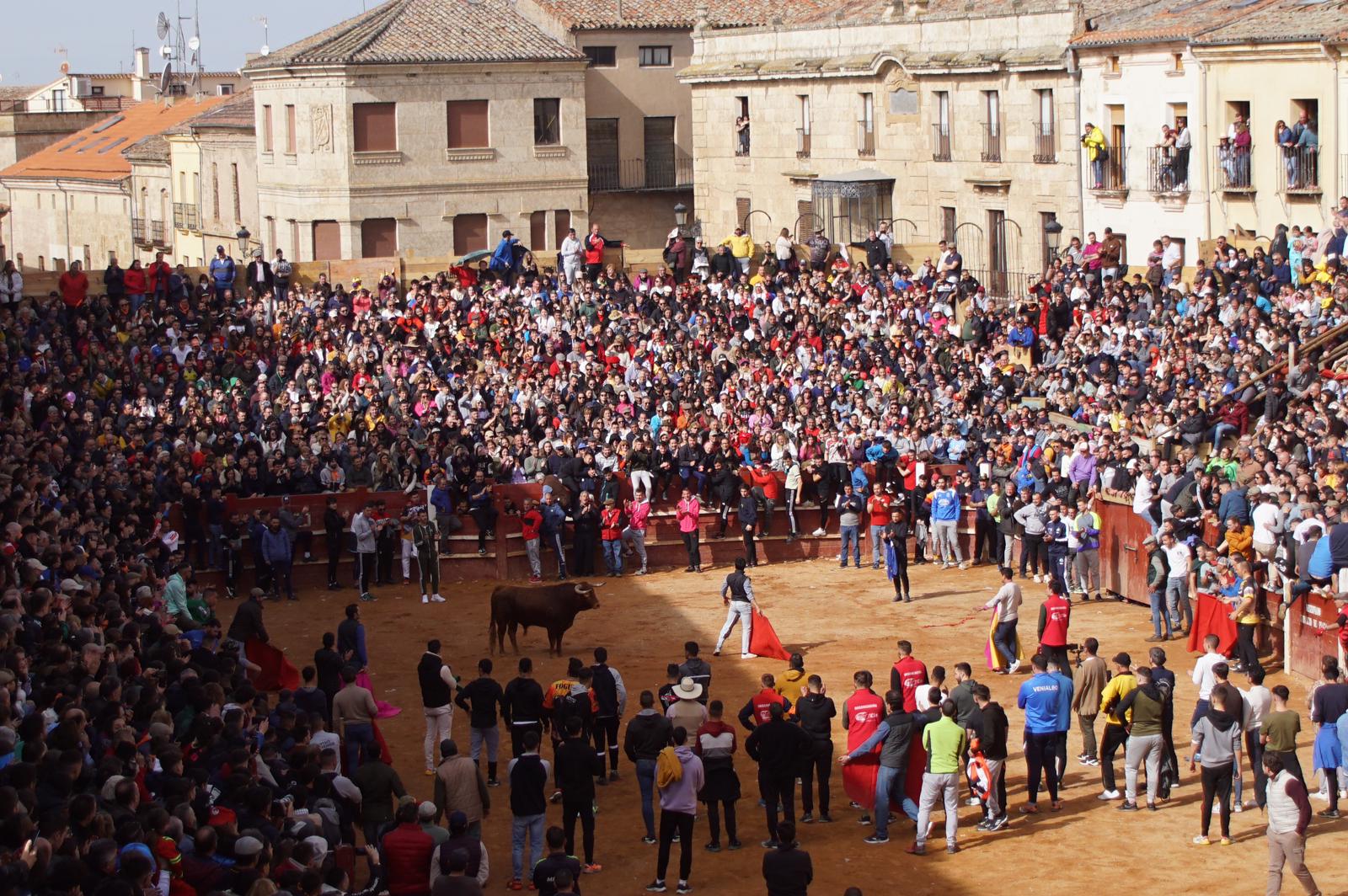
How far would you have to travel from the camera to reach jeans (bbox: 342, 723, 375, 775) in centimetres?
1956

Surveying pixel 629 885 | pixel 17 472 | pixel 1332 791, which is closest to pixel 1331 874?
pixel 1332 791

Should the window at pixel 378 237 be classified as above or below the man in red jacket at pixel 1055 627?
above

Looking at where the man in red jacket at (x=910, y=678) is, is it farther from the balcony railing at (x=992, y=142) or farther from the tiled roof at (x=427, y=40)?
the tiled roof at (x=427, y=40)

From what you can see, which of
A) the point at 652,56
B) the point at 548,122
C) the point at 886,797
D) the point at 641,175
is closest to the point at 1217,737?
the point at 886,797

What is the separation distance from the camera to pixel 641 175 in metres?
60.8

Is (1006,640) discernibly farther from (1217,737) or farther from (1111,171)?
(1111,171)

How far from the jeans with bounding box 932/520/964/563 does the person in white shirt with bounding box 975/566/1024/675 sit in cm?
664

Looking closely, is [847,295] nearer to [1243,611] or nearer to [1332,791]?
[1243,611]

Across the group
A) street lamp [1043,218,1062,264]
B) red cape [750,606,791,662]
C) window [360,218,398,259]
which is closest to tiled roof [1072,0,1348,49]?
street lamp [1043,218,1062,264]

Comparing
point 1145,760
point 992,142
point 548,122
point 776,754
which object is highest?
point 548,122

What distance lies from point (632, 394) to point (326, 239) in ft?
70.2

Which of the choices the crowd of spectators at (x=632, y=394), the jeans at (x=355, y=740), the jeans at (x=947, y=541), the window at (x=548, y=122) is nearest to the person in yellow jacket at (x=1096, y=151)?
the crowd of spectators at (x=632, y=394)

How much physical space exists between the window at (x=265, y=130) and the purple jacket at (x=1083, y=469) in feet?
109

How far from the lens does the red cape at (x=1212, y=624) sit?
82.9ft
